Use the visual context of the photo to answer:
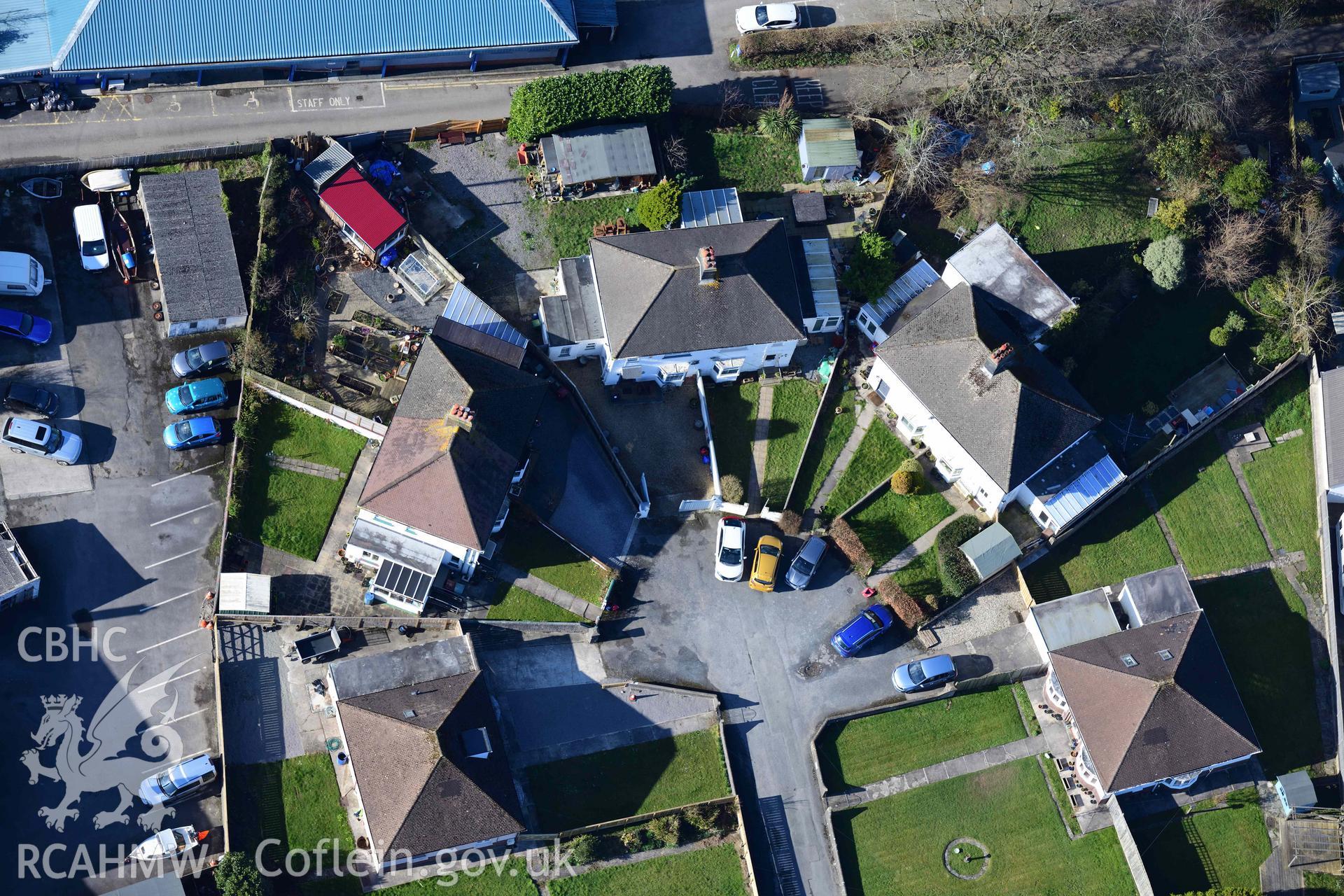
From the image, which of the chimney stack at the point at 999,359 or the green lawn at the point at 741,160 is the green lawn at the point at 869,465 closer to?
the chimney stack at the point at 999,359

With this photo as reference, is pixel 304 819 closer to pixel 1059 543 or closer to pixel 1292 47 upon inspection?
pixel 1059 543

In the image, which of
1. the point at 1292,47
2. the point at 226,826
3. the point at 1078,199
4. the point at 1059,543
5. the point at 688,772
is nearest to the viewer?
the point at 226,826

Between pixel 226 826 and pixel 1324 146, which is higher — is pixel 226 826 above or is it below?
below

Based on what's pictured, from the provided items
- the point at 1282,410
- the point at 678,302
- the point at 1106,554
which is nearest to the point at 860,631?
the point at 1106,554

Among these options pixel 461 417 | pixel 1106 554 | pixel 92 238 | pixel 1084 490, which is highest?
pixel 92 238

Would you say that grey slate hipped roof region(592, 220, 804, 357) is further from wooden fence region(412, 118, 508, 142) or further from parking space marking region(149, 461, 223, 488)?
parking space marking region(149, 461, 223, 488)

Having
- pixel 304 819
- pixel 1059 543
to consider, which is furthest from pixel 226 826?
pixel 1059 543

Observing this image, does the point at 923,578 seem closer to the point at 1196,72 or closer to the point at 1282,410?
the point at 1282,410
